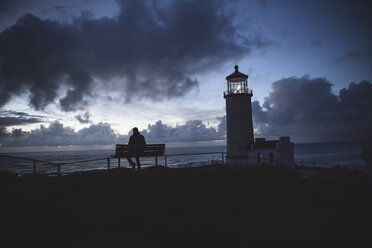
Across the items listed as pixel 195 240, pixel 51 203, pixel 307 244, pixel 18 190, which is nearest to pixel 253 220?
pixel 307 244

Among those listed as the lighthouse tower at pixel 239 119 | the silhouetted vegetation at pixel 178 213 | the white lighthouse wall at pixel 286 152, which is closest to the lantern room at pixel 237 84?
the lighthouse tower at pixel 239 119

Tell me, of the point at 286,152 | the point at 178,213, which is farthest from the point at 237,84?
the point at 178,213

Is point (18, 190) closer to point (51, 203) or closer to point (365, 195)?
point (51, 203)

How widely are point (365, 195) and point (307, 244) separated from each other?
392 centimetres

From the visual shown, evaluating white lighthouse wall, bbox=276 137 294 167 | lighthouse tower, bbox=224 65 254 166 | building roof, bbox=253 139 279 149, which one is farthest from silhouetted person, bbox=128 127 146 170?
building roof, bbox=253 139 279 149

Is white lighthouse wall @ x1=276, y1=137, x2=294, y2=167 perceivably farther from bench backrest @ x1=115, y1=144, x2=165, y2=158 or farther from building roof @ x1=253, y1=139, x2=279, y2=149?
bench backrest @ x1=115, y1=144, x2=165, y2=158

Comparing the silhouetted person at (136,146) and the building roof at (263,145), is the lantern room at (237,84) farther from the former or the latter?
the silhouetted person at (136,146)

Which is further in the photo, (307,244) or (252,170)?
(252,170)

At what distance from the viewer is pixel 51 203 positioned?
513 centimetres

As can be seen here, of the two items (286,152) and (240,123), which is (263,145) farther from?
(286,152)

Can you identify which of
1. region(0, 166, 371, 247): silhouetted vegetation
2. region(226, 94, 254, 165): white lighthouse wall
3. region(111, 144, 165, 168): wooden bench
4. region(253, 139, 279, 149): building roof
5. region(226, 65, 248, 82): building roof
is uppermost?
region(226, 65, 248, 82): building roof

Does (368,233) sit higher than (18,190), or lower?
lower

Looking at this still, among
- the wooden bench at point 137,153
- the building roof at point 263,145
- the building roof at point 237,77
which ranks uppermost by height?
the building roof at point 237,77

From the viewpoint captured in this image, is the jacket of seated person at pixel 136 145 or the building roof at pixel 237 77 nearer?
the jacket of seated person at pixel 136 145
